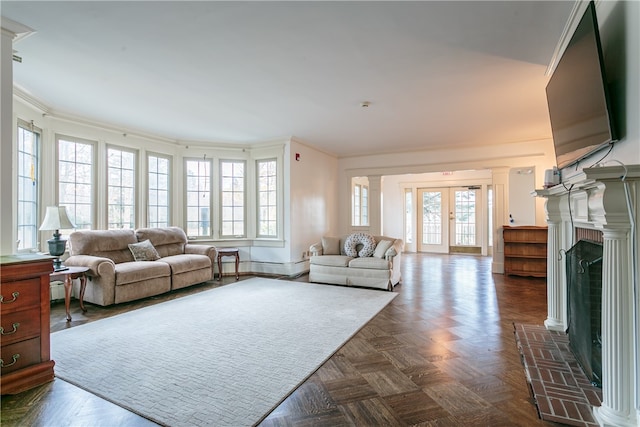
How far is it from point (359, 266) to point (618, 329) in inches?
140

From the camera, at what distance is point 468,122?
482 centimetres

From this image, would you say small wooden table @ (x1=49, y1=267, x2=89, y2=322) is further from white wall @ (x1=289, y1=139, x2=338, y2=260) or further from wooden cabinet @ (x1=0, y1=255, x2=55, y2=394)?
white wall @ (x1=289, y1=139, x2=338, y2=260)

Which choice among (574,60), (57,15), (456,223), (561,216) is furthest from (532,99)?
(456,223)

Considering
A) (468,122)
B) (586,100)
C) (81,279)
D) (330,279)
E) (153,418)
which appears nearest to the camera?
(153,418)

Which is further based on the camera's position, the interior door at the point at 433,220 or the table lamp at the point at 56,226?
the interior door at the point at 433,220

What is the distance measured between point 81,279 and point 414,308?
4160 millimetres

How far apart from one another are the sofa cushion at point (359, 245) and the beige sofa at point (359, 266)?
44mm

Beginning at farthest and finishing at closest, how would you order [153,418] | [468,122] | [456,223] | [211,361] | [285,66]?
[456,223] → [468,122] → [285,66] → [211,361] → [153,418]

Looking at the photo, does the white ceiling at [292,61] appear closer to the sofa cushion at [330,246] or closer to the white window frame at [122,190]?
the white window frame at [122,190]

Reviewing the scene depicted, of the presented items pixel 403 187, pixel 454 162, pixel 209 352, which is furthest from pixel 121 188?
pixel 403 187

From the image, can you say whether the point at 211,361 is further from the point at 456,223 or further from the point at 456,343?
the point at 456,223

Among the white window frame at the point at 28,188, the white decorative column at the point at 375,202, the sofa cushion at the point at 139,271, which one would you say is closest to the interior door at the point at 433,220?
the white decorative column at the point at 375,202

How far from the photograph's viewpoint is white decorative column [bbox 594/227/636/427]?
5.08ft

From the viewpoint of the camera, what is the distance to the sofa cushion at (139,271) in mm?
3985
